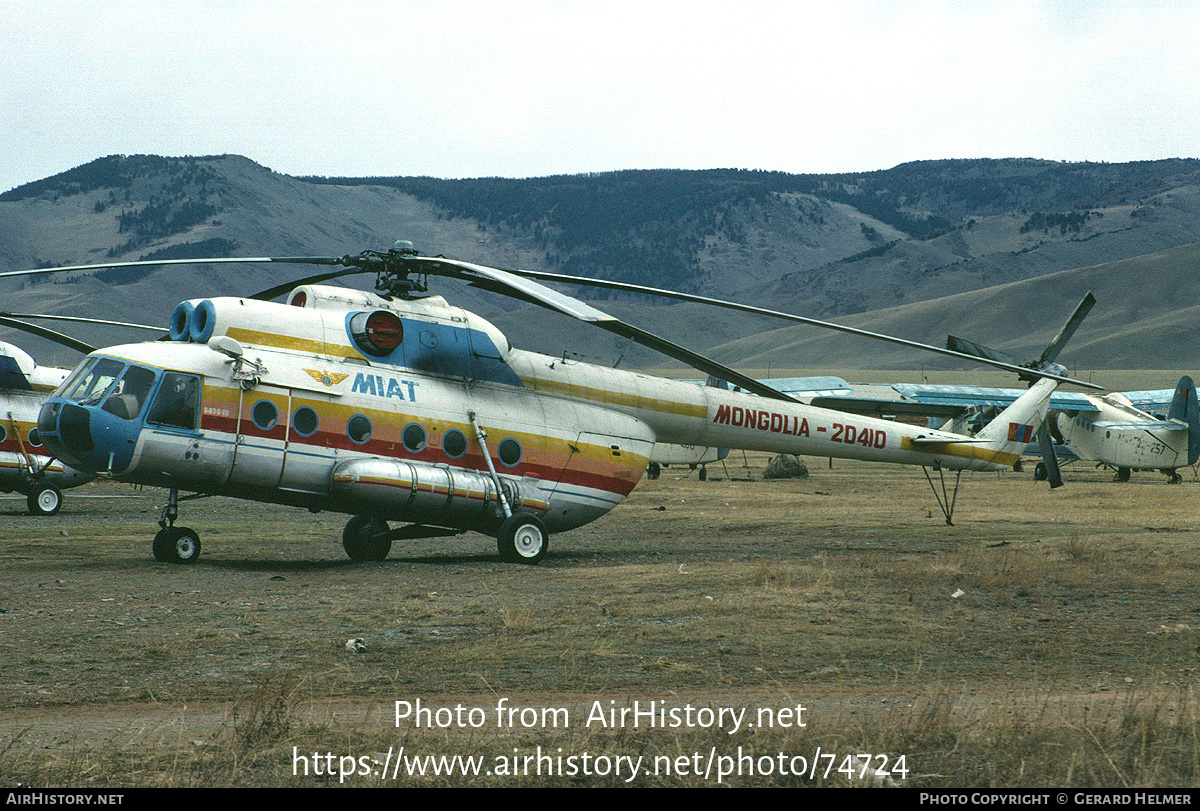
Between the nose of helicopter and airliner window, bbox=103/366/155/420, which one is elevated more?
airliner window, bbox=103/366/155/420

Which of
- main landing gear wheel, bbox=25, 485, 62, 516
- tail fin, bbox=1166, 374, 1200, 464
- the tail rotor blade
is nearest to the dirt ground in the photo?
main landing gear wheel, bbox=25, 485, 62, 516

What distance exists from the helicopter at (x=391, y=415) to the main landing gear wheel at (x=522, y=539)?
26mm

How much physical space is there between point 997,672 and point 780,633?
2.30m

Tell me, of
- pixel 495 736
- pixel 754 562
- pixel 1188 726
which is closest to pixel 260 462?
pixel 754 562

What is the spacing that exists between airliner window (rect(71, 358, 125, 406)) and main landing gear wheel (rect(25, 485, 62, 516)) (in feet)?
44.2

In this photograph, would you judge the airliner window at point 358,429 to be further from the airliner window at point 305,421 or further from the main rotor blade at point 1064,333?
the main rotor blade at point 1064,333

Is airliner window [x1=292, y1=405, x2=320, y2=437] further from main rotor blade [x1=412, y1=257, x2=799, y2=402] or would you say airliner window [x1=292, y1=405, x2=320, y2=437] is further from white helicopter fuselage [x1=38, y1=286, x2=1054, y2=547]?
main rotor blade [x1=412, y1=257, x2=799, y2=402]

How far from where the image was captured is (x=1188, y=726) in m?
7.09

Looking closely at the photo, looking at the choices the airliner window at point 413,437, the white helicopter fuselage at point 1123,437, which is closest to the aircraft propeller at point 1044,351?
the airliner window at point 413,437

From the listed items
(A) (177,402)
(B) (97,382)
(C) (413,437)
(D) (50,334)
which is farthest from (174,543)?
(D) (50,334)

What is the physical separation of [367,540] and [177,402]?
397 centimetres

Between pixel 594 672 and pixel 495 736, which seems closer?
pixel 495 736

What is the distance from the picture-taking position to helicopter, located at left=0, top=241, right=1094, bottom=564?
15359 millimetres
